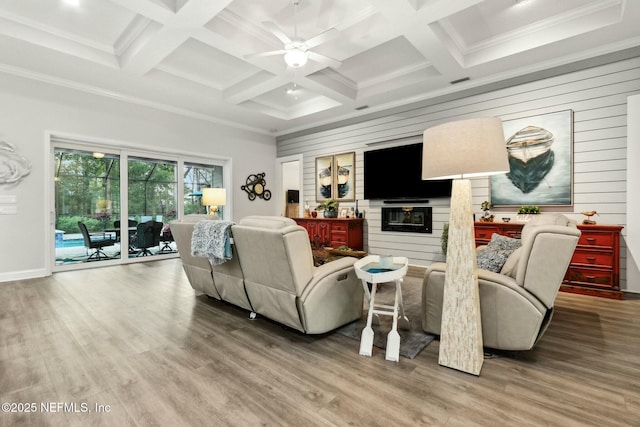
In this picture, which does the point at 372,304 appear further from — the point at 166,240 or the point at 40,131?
the point at 40,131

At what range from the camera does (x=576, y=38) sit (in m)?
3.52

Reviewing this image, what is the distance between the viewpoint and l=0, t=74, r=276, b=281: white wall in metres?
4.34

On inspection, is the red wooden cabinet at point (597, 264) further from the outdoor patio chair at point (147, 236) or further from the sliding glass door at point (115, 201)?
the outdoor patio chair at point (147, 236)

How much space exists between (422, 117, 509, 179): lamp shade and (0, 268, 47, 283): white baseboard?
5.69 m

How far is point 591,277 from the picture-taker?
3578mm

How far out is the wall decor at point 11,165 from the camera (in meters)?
4.27

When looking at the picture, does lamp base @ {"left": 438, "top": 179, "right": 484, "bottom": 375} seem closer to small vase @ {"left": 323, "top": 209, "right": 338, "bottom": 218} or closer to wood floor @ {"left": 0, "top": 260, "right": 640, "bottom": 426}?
wood floor @ {"left": 0, "top": 260, "right": 640, "bottom": 426}

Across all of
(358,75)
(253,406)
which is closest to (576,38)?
(358,75)

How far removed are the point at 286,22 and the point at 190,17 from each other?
1.10 metres

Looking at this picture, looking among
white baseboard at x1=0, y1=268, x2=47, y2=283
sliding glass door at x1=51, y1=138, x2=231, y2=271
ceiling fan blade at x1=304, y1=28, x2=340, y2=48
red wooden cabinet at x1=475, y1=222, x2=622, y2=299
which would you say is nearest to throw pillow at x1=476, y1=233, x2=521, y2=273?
red wooden cabinet at x1=475, y1=222, x2=622, y2=299

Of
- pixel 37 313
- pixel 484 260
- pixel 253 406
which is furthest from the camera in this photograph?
pixel 37 313

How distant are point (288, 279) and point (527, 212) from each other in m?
3.62

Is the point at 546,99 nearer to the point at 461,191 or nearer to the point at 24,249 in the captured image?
the point at 461,191

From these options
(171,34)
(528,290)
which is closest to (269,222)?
(528,290)
